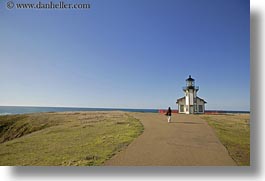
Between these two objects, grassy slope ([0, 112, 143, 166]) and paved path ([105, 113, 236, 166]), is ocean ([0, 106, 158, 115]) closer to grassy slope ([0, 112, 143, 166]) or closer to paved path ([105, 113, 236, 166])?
grassy slope ([0, 112, 143, 166])

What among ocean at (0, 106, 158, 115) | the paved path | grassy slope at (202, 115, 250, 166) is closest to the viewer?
the paved path

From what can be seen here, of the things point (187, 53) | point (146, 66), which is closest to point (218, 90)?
point (187, 53)

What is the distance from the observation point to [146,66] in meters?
5.06

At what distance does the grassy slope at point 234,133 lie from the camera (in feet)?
15.3

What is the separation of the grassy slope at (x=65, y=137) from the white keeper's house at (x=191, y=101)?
0.87 metres

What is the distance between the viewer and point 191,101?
16.7ft

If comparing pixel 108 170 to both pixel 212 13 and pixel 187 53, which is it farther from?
pixel 212 13

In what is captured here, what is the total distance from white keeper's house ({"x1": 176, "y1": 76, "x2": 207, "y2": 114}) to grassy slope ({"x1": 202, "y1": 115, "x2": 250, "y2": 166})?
0.22m

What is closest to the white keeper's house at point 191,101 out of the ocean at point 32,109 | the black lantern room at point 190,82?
the black lantern room at point 190,82

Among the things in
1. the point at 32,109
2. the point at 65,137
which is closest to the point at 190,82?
the point at 65,137

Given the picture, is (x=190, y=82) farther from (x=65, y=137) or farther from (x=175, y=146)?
(x=65, y=137)

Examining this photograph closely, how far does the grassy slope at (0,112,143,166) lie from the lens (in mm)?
4633

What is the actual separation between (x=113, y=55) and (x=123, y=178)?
2041mm

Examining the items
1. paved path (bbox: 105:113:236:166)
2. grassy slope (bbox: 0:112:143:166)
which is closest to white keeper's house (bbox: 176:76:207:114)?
paved path (bbox: 105:113:236:166)
